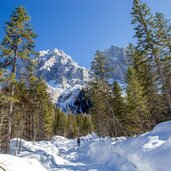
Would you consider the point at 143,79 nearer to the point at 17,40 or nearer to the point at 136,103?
the point at 136,103

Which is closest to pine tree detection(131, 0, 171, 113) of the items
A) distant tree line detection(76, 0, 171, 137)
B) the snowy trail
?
distant tree line detection(76, 0, 171, 137)

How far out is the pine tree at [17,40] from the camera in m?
18.3

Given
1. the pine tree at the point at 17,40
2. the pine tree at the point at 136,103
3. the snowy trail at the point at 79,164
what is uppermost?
the pine tree at the point at 17,40

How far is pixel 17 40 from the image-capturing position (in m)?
18.7

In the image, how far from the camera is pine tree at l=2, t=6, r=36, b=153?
1831 cm

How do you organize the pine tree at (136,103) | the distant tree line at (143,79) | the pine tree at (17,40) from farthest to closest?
the pine tree at (136,103), the distant tree line at (143,79), the pine tree at (17,40)

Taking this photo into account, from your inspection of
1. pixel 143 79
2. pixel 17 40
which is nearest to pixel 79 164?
pixel 17 40

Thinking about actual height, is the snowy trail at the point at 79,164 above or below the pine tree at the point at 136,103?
below

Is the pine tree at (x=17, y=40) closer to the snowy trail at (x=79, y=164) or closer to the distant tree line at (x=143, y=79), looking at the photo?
the snowy trail at (x=79, y=164)

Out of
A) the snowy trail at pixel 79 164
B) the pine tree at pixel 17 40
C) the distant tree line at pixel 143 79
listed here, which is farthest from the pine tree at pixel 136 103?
the pine tree at pixel 17 40

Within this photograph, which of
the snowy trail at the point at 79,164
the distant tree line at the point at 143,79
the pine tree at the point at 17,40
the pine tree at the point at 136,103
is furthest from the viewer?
the pine tree at the point at 136,103

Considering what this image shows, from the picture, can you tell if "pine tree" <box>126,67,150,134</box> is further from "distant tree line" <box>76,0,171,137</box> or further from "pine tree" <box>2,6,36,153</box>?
"pine tree" <box>2,6,36,153</box>

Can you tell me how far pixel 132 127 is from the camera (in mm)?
33656

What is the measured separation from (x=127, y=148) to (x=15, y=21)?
46.6 ft
